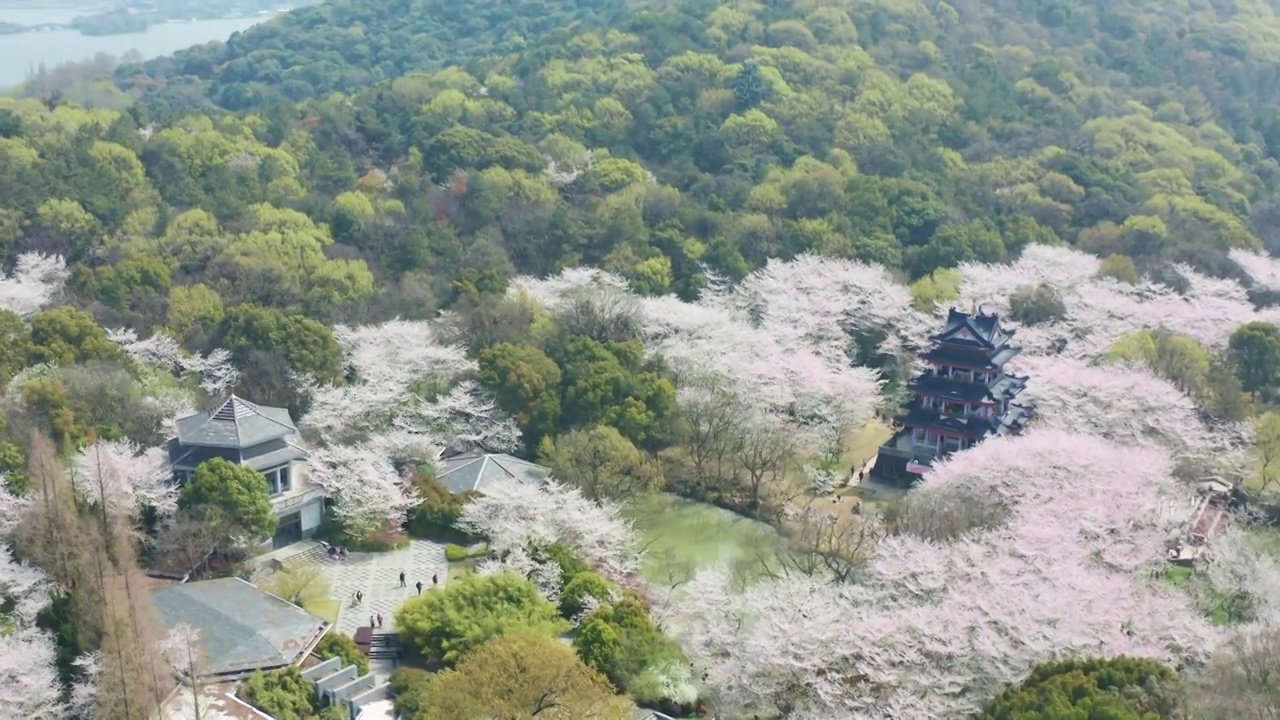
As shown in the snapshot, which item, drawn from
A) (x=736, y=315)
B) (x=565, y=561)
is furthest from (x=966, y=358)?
(x=565, y=561)

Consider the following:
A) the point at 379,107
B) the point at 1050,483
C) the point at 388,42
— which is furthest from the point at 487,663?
the point at 388,42

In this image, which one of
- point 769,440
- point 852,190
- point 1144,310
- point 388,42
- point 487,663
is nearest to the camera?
point 487,663

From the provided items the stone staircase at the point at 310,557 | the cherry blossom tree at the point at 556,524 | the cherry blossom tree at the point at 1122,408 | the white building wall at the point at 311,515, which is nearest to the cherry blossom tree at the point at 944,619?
the cherry blossom tree at the point at 556,524

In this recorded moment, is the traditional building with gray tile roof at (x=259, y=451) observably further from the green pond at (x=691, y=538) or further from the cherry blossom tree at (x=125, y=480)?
the green pond at (x=691, y=538)

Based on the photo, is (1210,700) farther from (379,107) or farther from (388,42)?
(388,42)

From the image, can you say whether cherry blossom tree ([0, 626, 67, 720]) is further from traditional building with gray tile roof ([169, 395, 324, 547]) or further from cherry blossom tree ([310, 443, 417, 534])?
cherry blossom tree ([310, 443, 417, 534])

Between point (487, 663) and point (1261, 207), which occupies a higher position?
point (487, 663)
